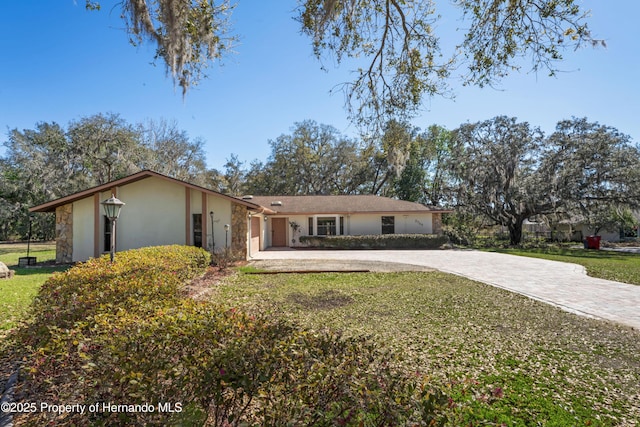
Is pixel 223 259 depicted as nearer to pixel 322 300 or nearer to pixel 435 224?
pixel 322 300

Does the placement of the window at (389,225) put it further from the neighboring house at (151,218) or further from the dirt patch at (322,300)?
the dirt patch at (322,300)

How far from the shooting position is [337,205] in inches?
891

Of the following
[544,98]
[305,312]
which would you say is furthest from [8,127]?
[544,98]

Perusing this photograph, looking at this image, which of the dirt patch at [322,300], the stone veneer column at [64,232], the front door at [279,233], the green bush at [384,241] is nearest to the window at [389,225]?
the green bush at [384,241]

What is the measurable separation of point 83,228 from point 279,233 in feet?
37.3

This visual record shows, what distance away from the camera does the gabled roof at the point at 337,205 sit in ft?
69.7

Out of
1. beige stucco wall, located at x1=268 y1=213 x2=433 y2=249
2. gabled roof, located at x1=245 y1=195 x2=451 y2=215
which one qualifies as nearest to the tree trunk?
gabled roof, located at x1=245 y1=195 x2=451 y2=215

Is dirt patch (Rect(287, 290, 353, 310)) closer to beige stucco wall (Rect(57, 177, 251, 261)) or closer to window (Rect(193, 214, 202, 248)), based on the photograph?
beige stucco wall (Rect(57, 177, 251, 261))

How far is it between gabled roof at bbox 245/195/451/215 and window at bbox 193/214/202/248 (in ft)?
21.5

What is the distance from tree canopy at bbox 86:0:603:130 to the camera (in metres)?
4.45

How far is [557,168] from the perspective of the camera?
21.3 m

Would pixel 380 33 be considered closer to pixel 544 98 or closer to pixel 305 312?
pixel 544 98

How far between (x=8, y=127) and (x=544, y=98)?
40135mm

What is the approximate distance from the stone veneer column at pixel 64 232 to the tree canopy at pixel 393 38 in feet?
39.2
